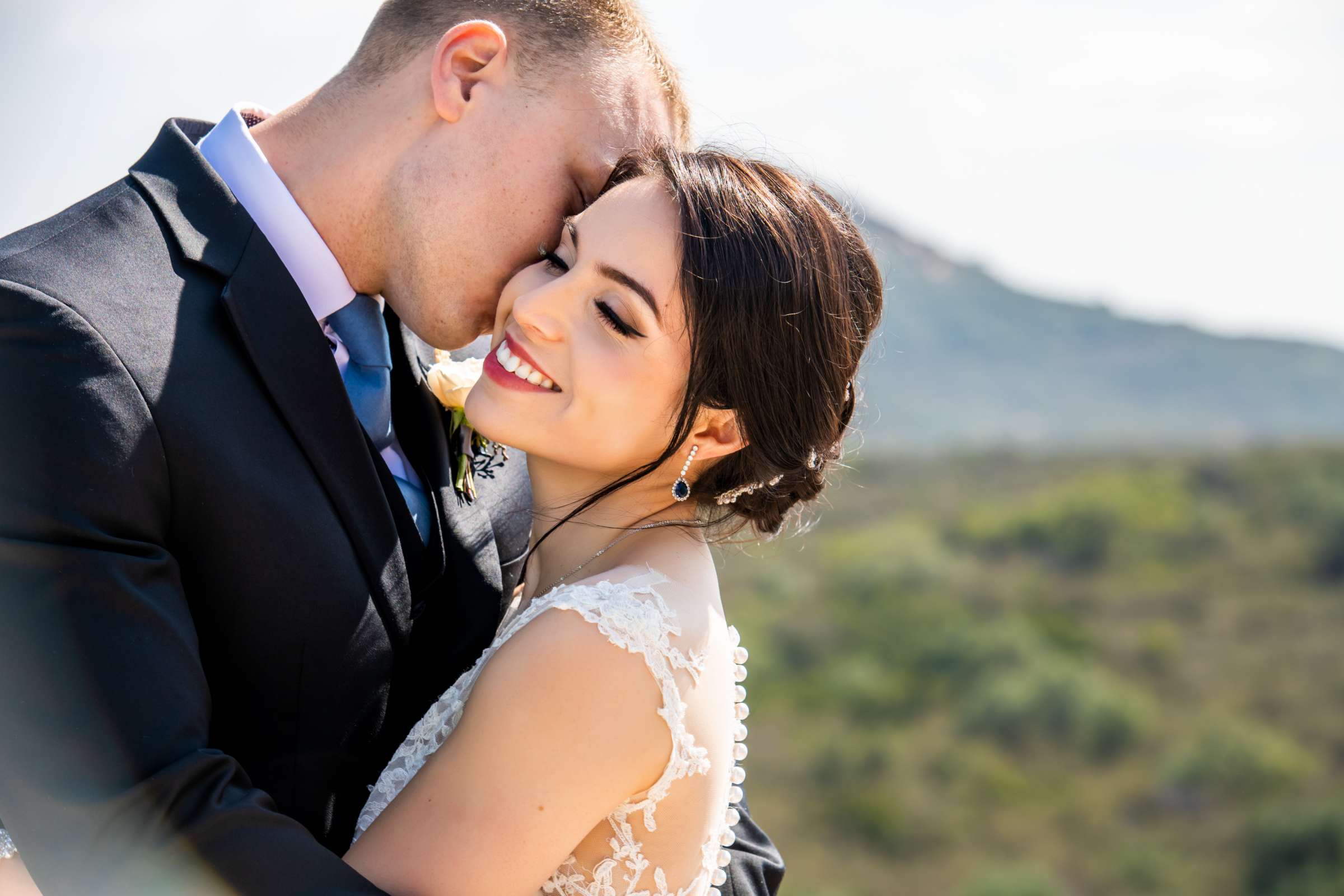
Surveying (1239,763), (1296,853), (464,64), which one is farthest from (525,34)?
(1239,763)

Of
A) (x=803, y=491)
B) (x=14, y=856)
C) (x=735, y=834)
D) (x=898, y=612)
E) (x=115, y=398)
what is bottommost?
(x=898, y=612)

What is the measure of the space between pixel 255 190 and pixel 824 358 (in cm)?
138

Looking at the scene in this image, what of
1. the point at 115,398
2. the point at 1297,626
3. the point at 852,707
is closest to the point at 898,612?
the point at 852,707

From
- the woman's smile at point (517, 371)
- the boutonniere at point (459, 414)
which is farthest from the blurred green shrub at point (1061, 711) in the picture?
the woman's smile at point (517, 371)

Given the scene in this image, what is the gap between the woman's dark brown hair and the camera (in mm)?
2480

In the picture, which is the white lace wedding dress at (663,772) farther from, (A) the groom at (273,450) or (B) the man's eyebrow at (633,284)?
(B) the man's eyebrow at (633,284)

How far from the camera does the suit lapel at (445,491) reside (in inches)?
111

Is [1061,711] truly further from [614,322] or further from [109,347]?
[109,347]

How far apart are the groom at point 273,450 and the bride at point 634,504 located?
0.67ft

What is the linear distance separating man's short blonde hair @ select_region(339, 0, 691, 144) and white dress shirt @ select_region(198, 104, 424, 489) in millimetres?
357

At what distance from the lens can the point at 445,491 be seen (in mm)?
2887

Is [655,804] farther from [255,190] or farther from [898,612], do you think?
[898,612]

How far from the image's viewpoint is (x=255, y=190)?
2711 mm

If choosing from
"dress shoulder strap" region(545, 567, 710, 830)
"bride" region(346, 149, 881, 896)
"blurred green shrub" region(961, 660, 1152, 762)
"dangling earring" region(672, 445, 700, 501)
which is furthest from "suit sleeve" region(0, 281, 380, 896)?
"blurred green shrub" region(961, 660, 1152, 762)
